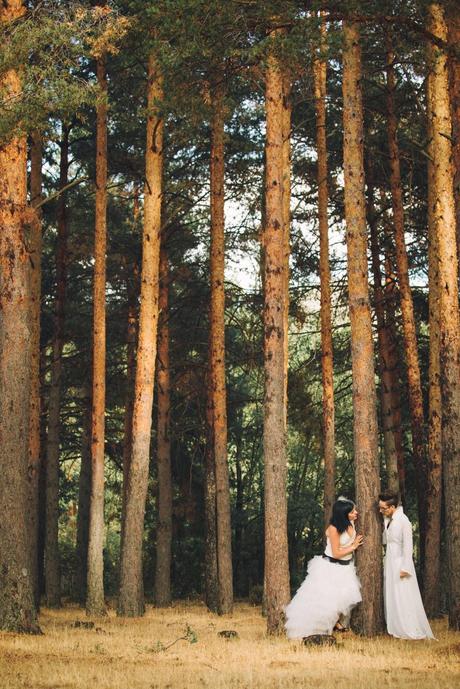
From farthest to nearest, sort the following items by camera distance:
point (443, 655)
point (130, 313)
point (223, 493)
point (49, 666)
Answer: point (130, 313)
point (223, 493)
point (443, 655)
point (49, 666)

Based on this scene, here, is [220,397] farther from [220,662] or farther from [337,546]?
[220,662]

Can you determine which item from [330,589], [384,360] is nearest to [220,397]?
[384,360]

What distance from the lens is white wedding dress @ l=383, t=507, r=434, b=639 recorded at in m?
12.6

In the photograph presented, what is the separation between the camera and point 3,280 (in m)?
13.4

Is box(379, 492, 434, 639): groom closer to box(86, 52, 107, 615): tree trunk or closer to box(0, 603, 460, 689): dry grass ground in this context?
box(0, 603, 460, 689): dry grass ground

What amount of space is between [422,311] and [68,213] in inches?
357

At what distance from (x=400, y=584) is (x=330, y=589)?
1170mm

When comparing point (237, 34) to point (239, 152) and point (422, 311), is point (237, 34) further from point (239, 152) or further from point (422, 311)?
point (422, 311)

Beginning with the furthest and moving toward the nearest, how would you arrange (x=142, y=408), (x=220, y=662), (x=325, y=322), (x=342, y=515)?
1. (x=325, y=322)
2. (x=142, y=408)
3. (x=342, y=515)
4. (x=220, y=662)

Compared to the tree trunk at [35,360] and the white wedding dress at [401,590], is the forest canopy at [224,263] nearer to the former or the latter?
the tree trunk at [35,360]

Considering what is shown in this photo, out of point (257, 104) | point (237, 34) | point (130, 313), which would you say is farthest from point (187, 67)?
point (130, 313)

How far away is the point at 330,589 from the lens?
12258 millimetres

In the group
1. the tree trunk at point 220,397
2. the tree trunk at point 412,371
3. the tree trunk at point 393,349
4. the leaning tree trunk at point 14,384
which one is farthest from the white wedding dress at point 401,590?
the tree trunk at point 393,349

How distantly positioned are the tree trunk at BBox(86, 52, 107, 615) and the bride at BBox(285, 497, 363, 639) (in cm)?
672
